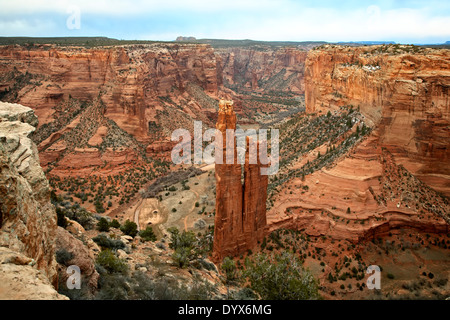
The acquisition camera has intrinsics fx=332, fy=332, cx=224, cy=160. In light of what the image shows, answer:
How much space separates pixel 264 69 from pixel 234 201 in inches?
5552

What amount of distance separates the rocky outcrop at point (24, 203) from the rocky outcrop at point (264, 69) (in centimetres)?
12765

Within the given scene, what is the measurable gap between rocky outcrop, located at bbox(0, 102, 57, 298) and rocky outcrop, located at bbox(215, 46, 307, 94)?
12765 centimetres

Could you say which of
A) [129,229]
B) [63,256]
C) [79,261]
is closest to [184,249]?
[79,261]

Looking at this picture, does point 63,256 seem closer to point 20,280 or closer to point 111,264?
point 111,264

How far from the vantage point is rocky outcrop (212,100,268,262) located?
930 inches

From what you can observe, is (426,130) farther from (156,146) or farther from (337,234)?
(156,146)

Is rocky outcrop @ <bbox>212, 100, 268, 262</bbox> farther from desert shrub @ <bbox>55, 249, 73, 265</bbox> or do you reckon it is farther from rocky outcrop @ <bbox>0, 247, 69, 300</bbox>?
rocky outcrop @ <bbox>0, 247, 69, 300</bbox>

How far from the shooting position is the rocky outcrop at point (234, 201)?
23.6m

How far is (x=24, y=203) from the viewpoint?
29.6ft

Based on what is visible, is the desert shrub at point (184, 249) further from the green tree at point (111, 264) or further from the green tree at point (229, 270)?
the green tree at point (111, 264)

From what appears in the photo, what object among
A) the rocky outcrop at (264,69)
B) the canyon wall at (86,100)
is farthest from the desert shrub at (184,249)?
the rocky outcrop at (264,69)

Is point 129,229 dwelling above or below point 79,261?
below

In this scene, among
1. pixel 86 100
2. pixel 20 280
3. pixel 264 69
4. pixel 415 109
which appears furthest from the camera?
pixel 264 69

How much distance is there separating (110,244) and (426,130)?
28.2m
